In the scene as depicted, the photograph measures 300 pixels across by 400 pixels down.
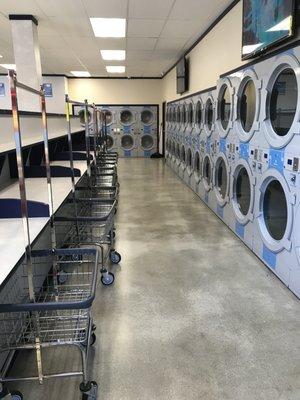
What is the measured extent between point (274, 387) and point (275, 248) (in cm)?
139

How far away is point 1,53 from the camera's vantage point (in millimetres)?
7824

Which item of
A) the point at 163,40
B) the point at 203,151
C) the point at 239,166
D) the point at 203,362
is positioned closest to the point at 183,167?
the point at 203,151

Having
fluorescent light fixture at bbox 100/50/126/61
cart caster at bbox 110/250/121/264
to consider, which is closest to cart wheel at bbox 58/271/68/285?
cart caster at bbox 110/250/121/264

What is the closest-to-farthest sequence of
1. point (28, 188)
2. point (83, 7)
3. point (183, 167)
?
point (28, 188), point (83, 7), point (183, 167)

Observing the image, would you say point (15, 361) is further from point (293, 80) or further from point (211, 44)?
point (211, 44)

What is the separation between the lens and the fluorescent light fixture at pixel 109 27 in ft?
16.7

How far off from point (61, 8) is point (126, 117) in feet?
25.5

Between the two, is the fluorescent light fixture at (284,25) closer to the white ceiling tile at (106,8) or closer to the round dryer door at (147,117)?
the white ceiling tile at (106,8)

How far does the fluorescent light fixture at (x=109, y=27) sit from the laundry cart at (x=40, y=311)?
12.2 feet

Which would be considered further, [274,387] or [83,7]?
[83,7]

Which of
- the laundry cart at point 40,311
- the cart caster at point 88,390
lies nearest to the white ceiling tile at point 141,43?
the laundry cart at point 40,311

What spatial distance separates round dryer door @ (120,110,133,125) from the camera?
1219 cm

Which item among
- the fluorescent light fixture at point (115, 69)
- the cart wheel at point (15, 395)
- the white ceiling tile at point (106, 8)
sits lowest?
the cart wheel at point (15, 395)

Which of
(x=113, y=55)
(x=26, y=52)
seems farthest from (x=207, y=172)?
(x=113, y=55)
